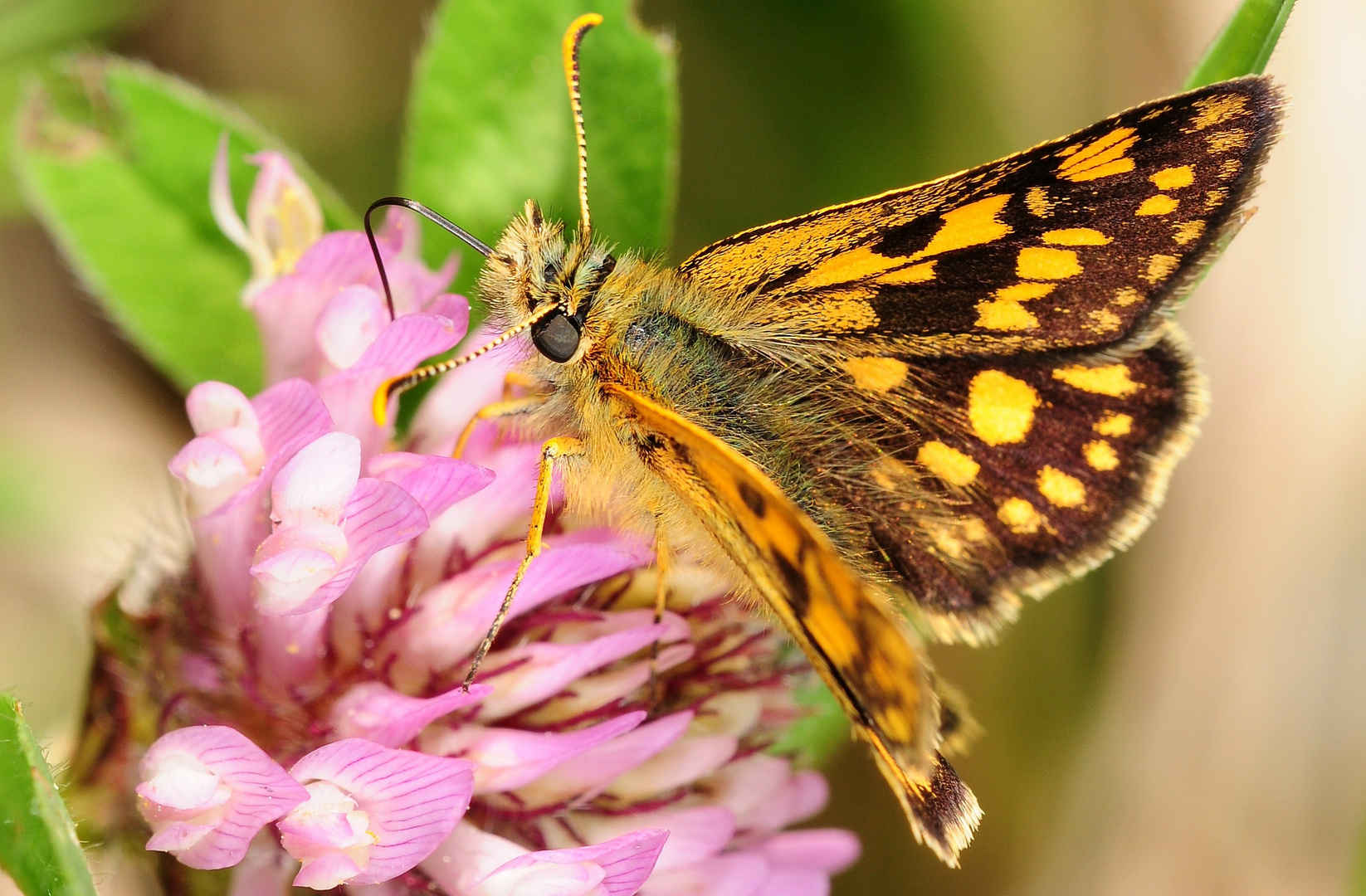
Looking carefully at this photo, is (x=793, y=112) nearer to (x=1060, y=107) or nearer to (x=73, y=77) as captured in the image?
(x=1060, y=107)

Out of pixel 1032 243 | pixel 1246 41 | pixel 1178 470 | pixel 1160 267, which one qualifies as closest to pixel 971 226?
pixel 1032 243

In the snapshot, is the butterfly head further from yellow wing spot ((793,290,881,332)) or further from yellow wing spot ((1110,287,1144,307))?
yellow wing spot ((1110,287,1144,307))

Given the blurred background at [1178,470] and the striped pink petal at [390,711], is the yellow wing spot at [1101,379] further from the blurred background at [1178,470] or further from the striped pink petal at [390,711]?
the blurred background at [1178,470]

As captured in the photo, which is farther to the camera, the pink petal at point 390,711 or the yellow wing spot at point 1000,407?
the yellow wing spot at point 1000,407

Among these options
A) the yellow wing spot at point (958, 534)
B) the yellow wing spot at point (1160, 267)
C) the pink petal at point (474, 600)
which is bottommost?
the pink petal at point (474, 600)

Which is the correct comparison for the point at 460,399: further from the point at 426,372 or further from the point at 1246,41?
the point at 1246,41

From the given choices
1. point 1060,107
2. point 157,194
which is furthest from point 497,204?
point 1060,107

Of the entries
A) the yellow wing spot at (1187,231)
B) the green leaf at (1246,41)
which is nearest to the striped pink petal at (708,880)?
the yellow wing spot at (1187,231)
